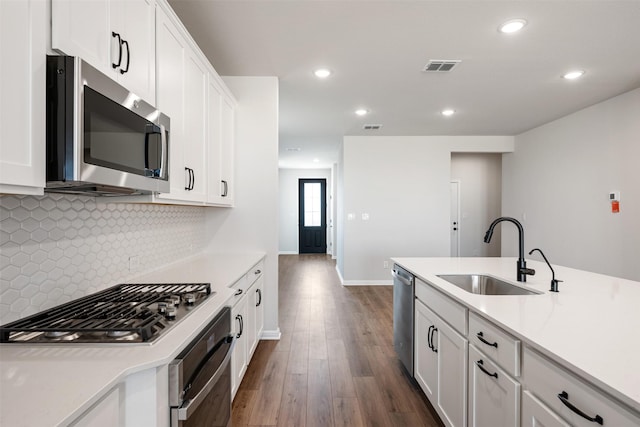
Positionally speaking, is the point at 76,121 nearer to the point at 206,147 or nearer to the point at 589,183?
the point at 206,147

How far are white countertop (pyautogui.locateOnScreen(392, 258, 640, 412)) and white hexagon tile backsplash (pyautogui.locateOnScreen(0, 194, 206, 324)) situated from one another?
1800mm

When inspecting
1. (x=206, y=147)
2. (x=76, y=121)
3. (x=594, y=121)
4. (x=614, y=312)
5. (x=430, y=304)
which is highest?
(x=594, y=121)

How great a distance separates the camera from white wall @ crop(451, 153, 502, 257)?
6625mm

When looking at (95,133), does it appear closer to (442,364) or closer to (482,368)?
(482,368)

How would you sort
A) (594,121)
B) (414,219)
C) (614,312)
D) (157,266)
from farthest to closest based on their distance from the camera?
(414,219), (594,121), (157,266), (614,312)

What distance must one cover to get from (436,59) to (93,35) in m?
2.58

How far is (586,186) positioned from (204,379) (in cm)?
502

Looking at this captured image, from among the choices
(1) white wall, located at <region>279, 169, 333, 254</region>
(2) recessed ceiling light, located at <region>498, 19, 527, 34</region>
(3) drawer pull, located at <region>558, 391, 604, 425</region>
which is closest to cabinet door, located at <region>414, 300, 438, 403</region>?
(3) drawer pull, located at <region>558, 391, 604, 425</region>

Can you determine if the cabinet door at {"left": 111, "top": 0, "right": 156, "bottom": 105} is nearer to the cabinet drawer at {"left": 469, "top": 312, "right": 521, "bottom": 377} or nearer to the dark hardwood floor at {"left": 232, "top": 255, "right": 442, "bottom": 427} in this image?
the cabinet drawer at {"left": 469, "top": 312, "right": 521, "bottom": 377}

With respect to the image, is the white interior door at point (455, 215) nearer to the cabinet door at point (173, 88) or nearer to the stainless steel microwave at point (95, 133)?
the cabinet door at point (173, 88)

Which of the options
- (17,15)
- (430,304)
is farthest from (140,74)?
(430,304)

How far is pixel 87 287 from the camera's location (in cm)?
146

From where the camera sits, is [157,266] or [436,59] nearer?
[157,266]

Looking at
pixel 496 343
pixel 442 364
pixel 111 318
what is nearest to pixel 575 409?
pixel 496 343
